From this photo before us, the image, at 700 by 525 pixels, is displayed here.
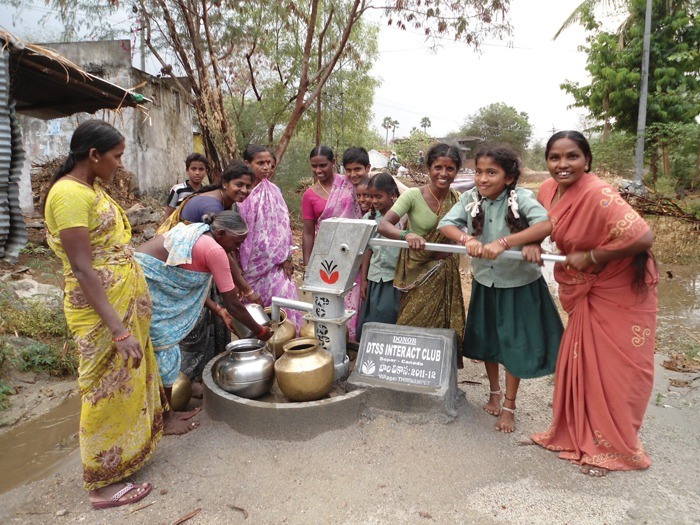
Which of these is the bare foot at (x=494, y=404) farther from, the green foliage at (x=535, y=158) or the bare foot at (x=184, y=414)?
the green foliage at (x=535, y=158)

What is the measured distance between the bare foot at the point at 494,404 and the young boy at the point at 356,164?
72.3 inches

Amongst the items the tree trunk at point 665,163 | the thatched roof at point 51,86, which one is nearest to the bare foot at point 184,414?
the thatched roof at point 51,86

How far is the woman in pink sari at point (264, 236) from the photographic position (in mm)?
3946

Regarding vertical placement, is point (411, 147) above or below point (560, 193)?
above

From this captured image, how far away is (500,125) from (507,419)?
42802 mm

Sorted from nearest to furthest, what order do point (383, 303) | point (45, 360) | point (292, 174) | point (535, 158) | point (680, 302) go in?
1. point (383, 303)
2. point (45, 360)
3. point (680, 302)
4. point (292, 174)
5. point (535, 158)

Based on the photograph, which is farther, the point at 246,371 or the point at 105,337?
the point at 246,371

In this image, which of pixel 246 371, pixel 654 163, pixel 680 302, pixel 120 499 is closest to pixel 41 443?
pixel 120 499

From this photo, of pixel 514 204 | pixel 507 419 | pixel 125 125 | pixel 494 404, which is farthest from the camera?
pixel 125 125

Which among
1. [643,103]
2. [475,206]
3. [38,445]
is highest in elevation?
[643,103]

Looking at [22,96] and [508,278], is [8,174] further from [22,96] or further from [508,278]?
[508,278]

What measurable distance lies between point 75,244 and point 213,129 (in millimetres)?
5852

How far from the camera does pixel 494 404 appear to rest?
128 inches

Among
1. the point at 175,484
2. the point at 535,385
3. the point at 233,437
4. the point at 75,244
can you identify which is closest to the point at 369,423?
the point at 233,437
